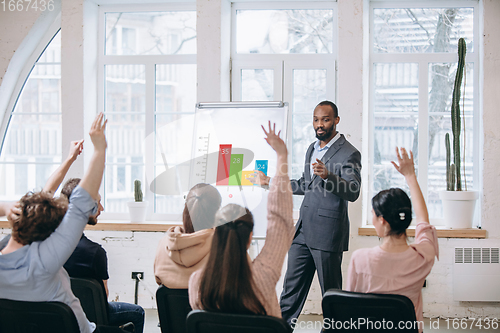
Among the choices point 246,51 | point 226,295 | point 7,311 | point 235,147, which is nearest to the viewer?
point 226,295

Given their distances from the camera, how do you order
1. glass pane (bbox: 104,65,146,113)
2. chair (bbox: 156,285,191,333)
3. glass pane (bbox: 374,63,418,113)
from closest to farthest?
chair (bbox: 156,285,191,333) < glass pane (bbox: 374,63,418,113) < glass pane (bbox: 104,65,146,113)

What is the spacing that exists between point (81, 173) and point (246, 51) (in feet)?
5.87

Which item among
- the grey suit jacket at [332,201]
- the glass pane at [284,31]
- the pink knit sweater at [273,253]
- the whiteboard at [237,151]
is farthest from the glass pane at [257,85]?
the pink knit sweater at [273,253]

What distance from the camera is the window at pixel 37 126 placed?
374 cm

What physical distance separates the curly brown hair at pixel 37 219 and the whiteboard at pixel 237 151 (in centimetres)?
148

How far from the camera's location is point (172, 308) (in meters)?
1.64

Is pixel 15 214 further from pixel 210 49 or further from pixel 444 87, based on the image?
pixel 444 87

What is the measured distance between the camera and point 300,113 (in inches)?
135

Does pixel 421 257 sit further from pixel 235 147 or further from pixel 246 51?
pixel 246 51

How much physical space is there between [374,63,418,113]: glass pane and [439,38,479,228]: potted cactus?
427 millimetres

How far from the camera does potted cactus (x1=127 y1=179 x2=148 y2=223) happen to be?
131 inches

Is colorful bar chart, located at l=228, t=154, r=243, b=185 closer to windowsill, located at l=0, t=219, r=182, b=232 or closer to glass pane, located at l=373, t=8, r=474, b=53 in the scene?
windowsill, located at l=0, t=219, r=182, b=232

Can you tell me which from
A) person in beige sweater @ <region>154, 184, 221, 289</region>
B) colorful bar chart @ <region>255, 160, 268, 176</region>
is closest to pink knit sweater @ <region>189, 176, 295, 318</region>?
person in beige sweater @ <region>154, 184, 221, 289</region>

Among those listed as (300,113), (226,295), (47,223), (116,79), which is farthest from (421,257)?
(116,79)
